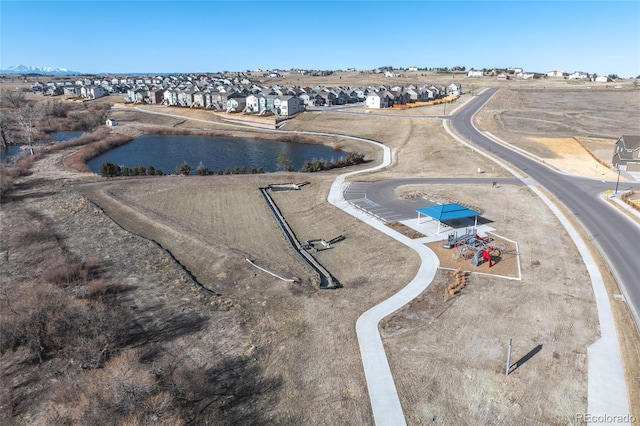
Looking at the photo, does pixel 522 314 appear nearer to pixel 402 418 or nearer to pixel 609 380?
pixel 609 380

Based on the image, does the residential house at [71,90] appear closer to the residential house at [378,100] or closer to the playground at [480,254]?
the residential house at [378,100]

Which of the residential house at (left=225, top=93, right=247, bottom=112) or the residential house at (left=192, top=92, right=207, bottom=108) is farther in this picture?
the residential house at (left=192, top=92, right=207, bottom=108)

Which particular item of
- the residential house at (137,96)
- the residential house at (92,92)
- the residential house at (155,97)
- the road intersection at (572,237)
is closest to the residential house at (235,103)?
the residential house at (155,97)

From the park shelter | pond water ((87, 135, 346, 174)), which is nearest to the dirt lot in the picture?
the park shelter

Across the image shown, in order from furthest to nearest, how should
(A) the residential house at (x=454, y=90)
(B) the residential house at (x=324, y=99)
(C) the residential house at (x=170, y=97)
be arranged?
(A) the residential house at (x=454, y=90)
(C) the residential house at (x=170, y=97)
(B) the residential house at (x=324, y=99)

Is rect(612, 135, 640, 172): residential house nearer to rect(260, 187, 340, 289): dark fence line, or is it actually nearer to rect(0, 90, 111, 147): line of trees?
rect(260, 187, 340, 289): dark fence line

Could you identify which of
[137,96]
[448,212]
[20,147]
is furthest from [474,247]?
[137,96]

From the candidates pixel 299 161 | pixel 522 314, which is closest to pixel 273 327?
pixel 522 314
